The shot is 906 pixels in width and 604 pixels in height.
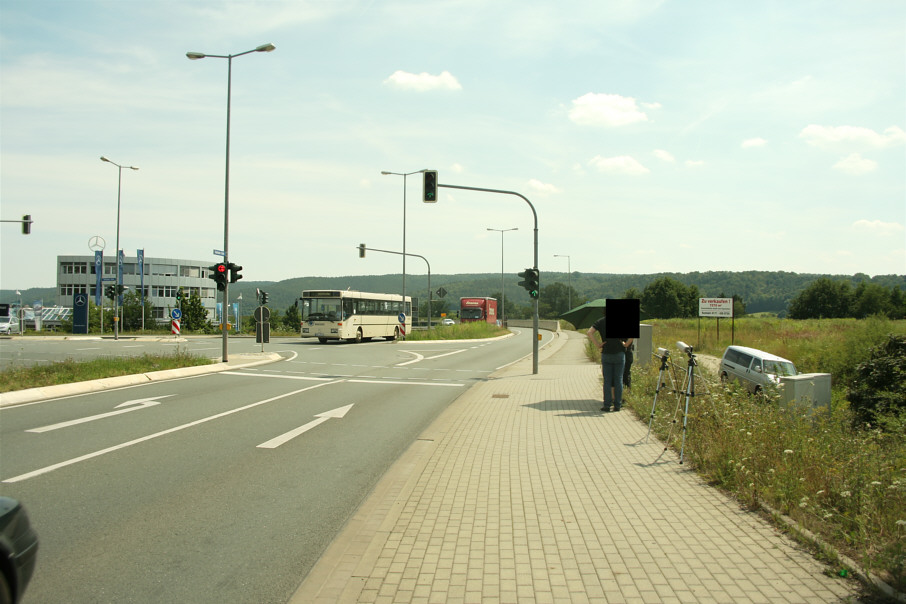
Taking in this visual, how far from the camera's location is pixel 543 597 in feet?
12.0

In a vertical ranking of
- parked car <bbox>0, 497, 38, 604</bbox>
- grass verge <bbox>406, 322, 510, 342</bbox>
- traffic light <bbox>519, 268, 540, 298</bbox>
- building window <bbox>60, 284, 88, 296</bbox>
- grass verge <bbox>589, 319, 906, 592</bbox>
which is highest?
building window <bbox>60, 284, 88, 296</bbox>

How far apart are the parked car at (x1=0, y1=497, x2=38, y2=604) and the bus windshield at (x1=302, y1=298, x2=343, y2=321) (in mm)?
31671

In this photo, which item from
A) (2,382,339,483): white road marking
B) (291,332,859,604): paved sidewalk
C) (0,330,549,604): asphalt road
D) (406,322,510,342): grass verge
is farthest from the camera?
(406,322,510,342): grass verge

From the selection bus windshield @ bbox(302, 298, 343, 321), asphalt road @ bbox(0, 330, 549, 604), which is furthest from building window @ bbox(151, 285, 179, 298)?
asphalt road @ bbox(0, 330, 549, 604)

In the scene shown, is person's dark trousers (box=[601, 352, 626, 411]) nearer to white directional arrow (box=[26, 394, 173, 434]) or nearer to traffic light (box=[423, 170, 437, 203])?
white directional arrow (box=[26, 394, 173, 434])

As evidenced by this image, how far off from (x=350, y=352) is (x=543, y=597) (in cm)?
2530

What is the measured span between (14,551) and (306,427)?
6.80 meters

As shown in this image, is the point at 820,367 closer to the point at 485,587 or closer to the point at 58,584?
the point at 485,587

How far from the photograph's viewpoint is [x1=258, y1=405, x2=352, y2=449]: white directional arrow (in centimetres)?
855

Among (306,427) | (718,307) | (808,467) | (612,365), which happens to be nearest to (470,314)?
(718,307)

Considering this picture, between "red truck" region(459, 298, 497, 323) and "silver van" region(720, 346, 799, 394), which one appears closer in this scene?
"silver van" region(720, 346, 799, 394)

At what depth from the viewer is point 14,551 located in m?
3.19

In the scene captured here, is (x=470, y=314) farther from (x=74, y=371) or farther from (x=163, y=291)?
(x=163, y=291)

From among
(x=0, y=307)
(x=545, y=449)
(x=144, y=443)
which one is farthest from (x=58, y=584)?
(x=0, y=307)
